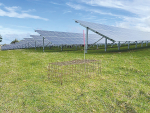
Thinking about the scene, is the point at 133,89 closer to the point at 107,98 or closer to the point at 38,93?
the point at 107,98

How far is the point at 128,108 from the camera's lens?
465 cm

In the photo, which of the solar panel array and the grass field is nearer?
the grass field

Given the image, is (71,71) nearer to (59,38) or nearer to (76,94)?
(76,94)

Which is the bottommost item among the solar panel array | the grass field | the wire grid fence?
the grass field

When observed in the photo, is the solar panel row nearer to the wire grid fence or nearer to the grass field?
the wire grid fence

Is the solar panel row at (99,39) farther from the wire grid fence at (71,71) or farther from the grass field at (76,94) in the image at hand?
the grass field at (76,94)

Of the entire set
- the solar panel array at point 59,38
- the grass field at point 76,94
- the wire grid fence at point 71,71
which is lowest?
the grass field at point 76,94

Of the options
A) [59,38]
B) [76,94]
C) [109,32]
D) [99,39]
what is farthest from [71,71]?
[59,38]

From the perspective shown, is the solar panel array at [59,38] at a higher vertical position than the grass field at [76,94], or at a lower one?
higher

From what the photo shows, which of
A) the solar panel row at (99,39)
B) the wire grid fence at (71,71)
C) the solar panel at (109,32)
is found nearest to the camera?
the wire grid fence at (71,71)

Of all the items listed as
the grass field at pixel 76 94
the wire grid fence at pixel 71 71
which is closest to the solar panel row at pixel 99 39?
the wire grid fence at pixel 71 71

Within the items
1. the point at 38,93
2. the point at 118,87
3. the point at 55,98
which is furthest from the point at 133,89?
the point at 38,93

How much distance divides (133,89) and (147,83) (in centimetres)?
127

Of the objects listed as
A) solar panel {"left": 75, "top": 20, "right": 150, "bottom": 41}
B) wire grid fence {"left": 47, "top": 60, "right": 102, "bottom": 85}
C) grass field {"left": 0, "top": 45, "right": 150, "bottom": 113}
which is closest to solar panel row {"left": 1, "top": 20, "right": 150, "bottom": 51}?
solar panel {"left": 75, "top": 20, "right": 150, "bottom": 41}
